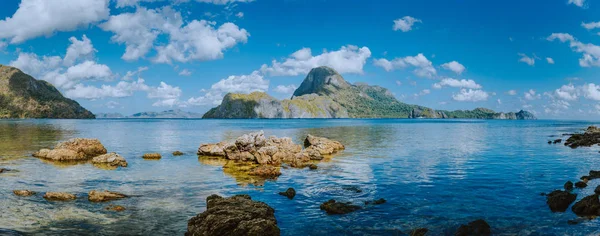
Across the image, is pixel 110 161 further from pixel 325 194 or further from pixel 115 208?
pixel 325 194

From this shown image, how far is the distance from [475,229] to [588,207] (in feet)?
28.7

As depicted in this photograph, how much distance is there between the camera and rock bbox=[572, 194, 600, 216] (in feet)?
71.3

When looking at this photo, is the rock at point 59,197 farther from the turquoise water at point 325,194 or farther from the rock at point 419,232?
the rock at point 419,232

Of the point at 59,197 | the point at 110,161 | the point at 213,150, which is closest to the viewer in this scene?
the point at 59,197

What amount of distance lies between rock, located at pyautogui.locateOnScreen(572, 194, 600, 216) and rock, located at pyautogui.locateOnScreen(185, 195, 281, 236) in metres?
17.7

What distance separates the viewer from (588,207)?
22.0m

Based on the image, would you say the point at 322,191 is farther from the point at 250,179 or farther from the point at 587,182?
the point at 587,182

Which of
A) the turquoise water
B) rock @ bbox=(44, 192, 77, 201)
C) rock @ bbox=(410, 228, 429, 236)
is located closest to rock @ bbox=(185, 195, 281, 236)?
the turquoise water

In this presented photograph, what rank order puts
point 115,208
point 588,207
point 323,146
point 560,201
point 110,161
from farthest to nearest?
point 323,146, point 110,161, point 560,201, point 115,208, point 588,207

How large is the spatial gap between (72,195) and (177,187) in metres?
7.18

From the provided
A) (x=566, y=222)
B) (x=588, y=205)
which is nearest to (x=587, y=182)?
(x=588, y=205)

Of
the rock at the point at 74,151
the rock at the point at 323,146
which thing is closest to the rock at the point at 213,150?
the rock at the point at 323,146

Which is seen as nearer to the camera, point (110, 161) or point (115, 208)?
point (115, 208)

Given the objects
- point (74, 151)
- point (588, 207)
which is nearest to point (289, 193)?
point (588, 207)
